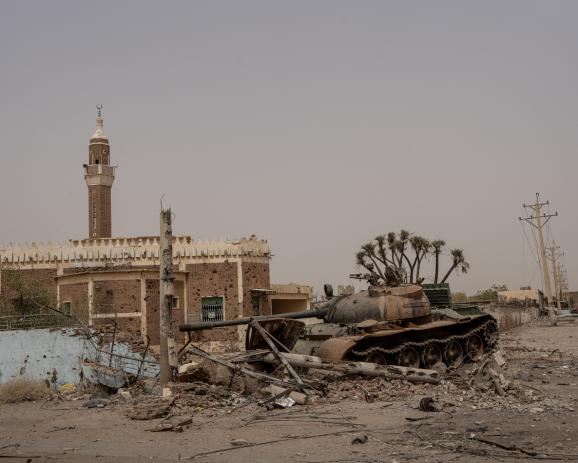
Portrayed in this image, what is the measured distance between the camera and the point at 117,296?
29.8 meters

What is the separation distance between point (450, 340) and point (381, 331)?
242cm

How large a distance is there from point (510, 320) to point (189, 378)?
30.8m

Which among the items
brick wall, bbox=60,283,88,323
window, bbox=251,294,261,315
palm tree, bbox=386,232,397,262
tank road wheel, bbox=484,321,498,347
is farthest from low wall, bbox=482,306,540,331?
brick wall, bbox=60,283,88,323

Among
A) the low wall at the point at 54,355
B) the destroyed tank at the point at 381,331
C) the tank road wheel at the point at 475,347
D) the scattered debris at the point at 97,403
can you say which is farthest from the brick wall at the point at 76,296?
the tank road wheel at the point at 475,347

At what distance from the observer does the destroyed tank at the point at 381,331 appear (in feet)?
46.7

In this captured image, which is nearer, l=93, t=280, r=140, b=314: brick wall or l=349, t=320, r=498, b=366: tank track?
l=349, t=320, r=498, b=366: tank track

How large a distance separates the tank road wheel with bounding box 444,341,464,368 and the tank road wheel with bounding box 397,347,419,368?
124cm

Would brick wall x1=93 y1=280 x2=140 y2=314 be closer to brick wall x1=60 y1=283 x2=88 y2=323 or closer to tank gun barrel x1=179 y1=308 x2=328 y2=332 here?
brick wall x1=60 y1=283 x2=88 y2=323

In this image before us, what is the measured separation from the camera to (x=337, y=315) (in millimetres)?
16484

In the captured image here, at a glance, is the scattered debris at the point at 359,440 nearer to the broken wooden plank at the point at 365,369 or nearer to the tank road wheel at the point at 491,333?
the broken wooden plank at the point at 365,369

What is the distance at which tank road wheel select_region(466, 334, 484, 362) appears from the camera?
17.1 metres

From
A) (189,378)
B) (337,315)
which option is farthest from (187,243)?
(189,378)

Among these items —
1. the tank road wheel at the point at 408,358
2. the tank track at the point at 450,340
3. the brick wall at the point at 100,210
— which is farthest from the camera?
the brick wall at the point at 100,210

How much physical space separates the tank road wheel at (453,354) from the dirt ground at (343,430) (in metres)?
3.05
